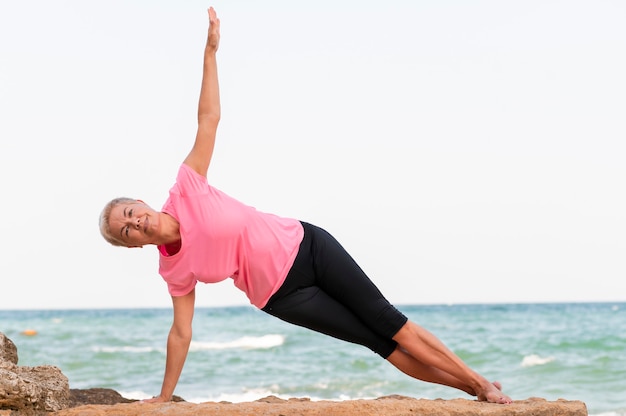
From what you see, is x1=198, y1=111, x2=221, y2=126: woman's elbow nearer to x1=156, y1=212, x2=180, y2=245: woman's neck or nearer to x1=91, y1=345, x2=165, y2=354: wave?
x1=156, y1=212, x2=180, y2=245: woman's neck

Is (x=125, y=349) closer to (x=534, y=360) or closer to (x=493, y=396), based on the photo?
(x=534, y=360)

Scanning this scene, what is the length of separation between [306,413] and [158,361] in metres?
12.1

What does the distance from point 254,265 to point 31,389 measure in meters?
1.17

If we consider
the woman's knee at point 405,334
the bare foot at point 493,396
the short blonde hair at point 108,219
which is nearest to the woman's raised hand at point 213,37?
the short blonde hair at point 108,219

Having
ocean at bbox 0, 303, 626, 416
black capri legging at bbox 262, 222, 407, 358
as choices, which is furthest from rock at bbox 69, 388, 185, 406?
ocean at bbox 0, 303, 626, 416

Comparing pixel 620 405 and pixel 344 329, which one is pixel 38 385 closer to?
pixel 344 329

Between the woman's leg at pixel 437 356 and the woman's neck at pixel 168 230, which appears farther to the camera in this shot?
the woman's leg at pixel 437 356

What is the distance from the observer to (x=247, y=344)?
62.1 feet

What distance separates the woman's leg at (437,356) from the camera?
442cm

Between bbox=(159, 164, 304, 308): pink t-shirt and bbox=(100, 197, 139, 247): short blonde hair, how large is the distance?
Result: 0.68 feet

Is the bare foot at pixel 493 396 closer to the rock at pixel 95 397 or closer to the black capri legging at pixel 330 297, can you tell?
the black capri legging at pixel 330 297

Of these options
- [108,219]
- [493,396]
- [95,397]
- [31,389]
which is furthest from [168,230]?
[493,396]

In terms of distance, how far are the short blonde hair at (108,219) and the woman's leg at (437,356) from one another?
1.51 meters

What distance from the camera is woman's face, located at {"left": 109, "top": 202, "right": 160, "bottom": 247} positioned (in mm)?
3895
